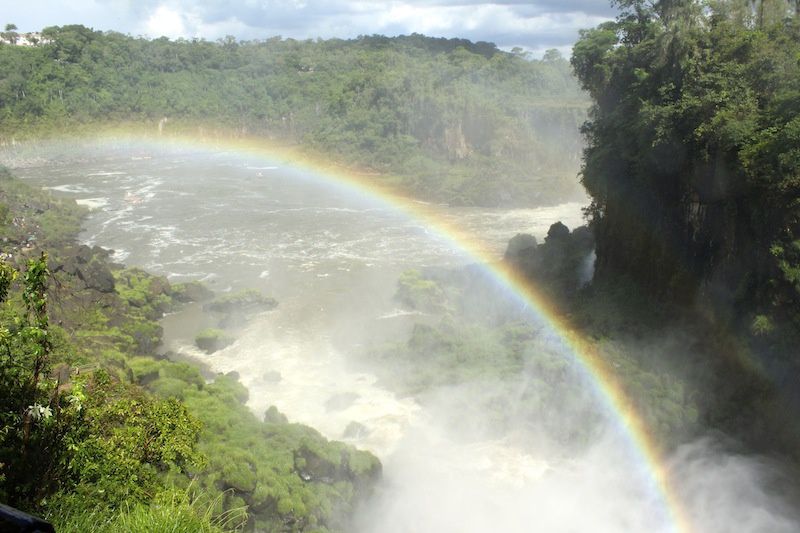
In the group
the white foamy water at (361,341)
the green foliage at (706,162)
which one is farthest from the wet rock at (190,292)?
the green foliage at (706,162)

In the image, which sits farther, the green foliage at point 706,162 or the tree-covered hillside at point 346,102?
the tree-covered hillside at point 346,102

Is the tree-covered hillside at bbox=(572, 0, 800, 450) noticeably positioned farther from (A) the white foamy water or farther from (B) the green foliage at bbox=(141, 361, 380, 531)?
(B) the green foliage at bbox=(141, 361, 380, 531)

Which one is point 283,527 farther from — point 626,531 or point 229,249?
point 229,249

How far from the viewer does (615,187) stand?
87.4ft

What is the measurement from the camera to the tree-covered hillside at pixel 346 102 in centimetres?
6781

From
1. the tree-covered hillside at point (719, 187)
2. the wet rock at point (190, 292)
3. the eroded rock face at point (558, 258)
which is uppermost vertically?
the tree-covered hillside at point (719, 187)

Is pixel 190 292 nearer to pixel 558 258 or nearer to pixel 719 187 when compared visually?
pixel 558 258

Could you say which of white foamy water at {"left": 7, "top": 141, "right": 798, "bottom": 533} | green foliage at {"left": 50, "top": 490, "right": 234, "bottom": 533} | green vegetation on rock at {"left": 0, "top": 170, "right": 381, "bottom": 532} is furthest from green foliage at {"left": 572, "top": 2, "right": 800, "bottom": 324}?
green foliage at {"left": 50, "top": 490, "right": 234, "bottom": 533}

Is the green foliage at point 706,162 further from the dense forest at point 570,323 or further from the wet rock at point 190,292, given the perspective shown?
the wet rock at point 190,292

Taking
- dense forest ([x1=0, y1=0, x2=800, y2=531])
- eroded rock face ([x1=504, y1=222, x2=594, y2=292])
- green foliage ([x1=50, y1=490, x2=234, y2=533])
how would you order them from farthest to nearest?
eroded rock face ([x1=504, y1=222, x2=594, y2=292])
dense forest ([x1=0, y1=0, x2=800, y2=531])
green foliage ([x1=50, y1=490, x2=234, y2=533])

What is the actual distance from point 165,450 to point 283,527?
19.8 feet

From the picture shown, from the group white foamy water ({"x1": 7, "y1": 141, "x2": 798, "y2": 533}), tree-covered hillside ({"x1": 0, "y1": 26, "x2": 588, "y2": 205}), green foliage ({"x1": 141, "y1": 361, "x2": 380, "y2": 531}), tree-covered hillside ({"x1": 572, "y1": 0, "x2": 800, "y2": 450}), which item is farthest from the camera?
tree-covered hillside ({"x1": 0, "y1": 26, "x2": 588, "y2": 205})

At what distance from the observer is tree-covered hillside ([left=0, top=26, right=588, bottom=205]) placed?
67.8m

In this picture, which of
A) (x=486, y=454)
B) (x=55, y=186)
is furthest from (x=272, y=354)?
(x=55, y=186)
